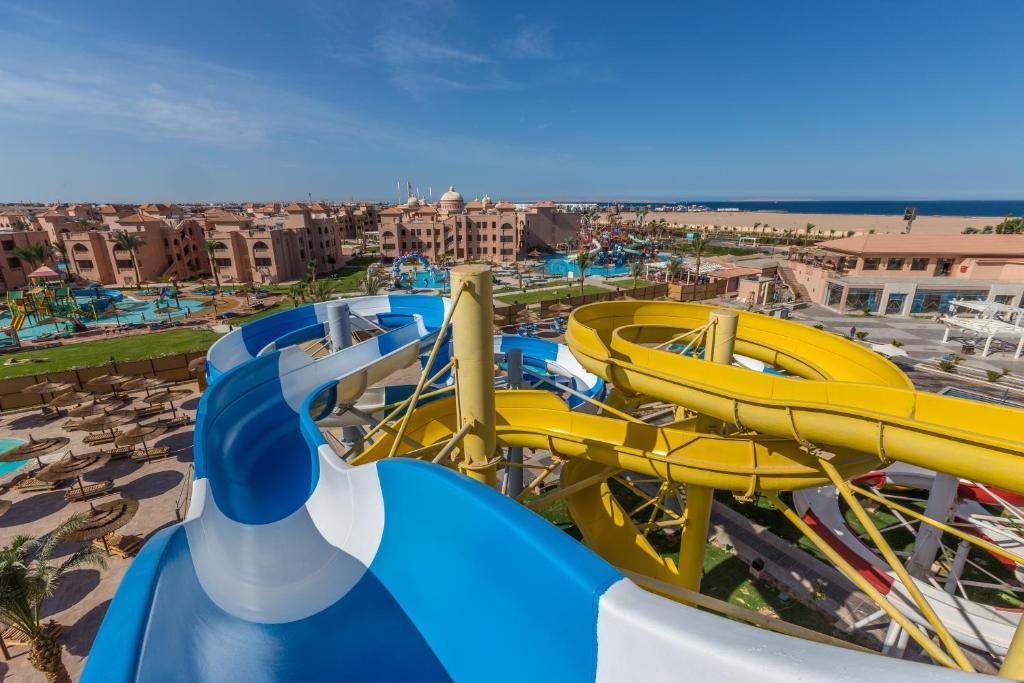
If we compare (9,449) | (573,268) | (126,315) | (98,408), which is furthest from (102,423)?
(573,268)

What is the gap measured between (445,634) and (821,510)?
18.3 meters

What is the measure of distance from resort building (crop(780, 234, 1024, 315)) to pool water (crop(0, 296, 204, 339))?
287 ft

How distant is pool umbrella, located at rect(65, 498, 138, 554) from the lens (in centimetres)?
1877

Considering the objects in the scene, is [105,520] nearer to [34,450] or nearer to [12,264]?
[34,450]

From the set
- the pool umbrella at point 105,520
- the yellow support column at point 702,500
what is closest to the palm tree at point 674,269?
the yellow support column at point 702,500

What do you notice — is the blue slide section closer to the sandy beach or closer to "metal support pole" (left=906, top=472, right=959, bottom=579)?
"metal support pole" (left=906, top=472, right=959, bottom=579)

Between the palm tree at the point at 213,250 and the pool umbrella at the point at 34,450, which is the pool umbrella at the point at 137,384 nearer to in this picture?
the pool umbrella at the point at 34,450

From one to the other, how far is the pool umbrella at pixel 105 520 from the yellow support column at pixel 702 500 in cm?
2335

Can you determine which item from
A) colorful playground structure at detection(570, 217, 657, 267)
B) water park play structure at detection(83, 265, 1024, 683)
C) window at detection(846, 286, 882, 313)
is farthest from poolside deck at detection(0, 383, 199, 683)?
colorful playground structure at detection(570, 217, 657, 267)

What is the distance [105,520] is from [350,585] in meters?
19.8

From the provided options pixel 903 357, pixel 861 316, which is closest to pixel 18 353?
pixel 903 357

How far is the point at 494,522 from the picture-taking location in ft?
16.6

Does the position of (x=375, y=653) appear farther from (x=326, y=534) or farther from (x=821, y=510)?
(x=821, y=510)

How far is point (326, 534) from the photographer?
360 inches
